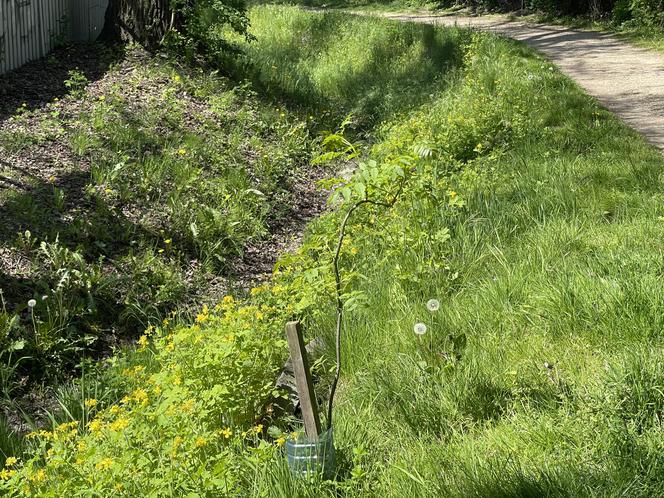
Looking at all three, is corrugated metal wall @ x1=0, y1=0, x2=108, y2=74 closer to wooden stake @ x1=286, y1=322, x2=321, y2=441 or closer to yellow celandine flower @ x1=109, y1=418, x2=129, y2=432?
yellow celandine flower @ x1=109, y1=418, x2=129, y2=432

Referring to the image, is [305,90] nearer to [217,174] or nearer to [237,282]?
[217,174]

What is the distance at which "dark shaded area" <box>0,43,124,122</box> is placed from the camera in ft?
33.6

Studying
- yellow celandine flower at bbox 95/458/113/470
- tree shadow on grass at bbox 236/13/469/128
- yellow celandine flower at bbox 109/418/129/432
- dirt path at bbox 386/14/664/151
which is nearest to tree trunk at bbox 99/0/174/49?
tree shadow on grass at bbox 236/13/469/128

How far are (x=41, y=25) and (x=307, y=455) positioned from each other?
10746 millimetres

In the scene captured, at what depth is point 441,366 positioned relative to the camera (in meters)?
4.21

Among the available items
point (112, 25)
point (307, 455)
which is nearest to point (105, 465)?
point (307, 455)

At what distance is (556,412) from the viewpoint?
3.60 m

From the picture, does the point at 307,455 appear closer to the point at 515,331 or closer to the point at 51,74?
the point at 515,331

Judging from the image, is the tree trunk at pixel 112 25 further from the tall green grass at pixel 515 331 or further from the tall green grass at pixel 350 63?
the tall green grass at pixel 515 331

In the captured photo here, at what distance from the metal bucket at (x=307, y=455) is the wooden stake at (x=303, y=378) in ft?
0.10

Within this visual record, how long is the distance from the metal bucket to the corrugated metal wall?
924 centimetres

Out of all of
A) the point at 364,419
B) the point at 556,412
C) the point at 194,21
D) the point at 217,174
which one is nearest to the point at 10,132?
the point at 217,174

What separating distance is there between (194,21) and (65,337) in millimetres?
7399

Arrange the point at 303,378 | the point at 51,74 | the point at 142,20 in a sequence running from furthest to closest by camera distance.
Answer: the point at 142,20 → the point at 51,74 → the point at 303,378
